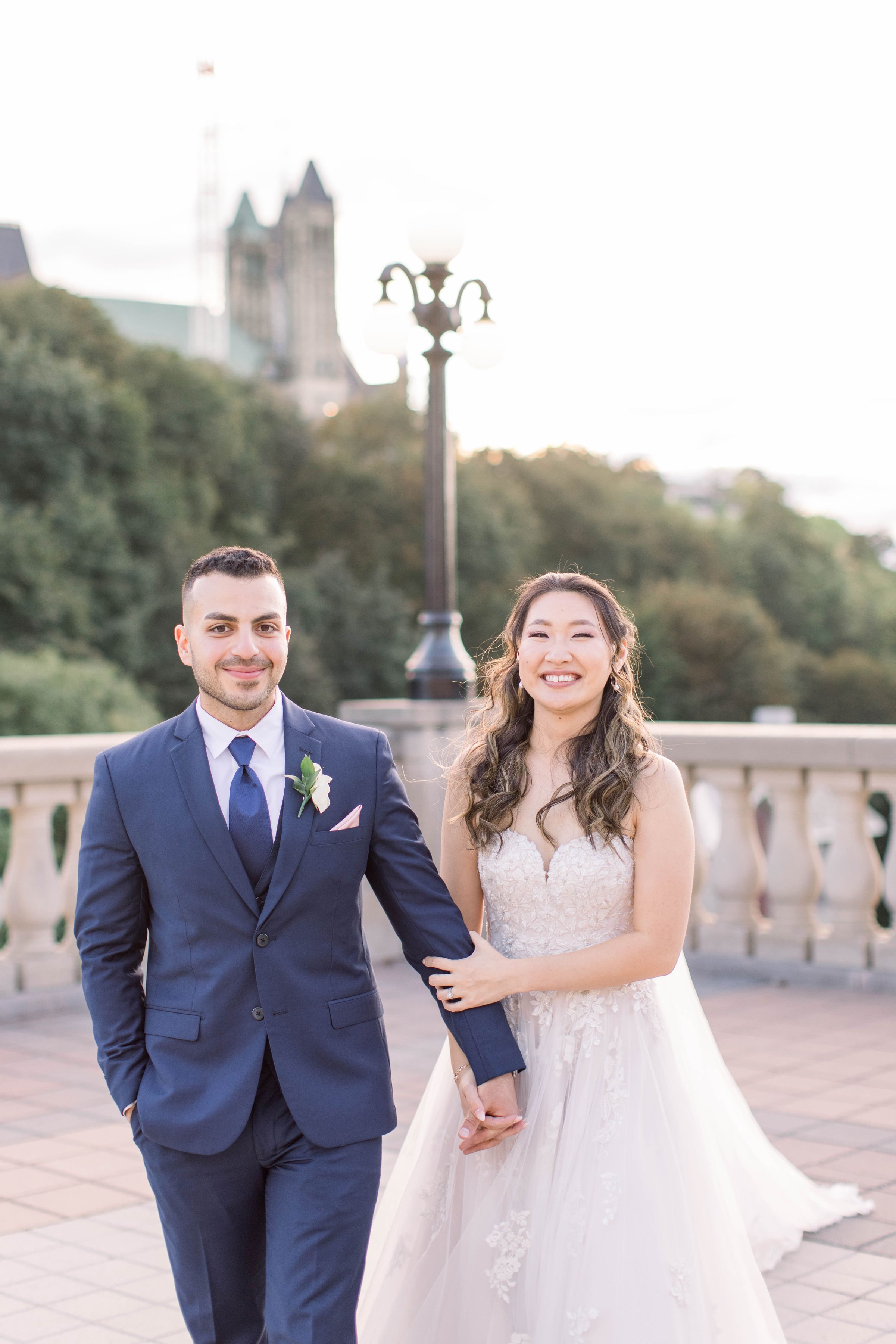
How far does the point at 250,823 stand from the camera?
2.70 m

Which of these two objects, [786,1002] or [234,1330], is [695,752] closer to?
[786,1002]

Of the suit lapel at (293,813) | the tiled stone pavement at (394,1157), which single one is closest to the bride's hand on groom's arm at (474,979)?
the suit lapel at (293,813)

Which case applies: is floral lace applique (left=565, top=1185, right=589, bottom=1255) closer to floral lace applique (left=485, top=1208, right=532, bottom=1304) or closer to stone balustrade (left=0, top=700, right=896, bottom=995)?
floral lace applique (left=485, top=1208, right=532, bottom=1304)

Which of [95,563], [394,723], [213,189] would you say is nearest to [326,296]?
[213,189]

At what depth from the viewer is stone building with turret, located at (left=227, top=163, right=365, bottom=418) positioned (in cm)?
11494

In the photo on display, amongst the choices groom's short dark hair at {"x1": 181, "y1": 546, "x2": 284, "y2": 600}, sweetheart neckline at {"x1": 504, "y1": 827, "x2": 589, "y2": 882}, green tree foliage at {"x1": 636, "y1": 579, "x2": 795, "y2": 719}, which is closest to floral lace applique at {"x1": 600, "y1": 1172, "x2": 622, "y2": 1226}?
sweetheart neckline at {"x1": 504, "y1": 827, "x2": 589, "y2": 882}

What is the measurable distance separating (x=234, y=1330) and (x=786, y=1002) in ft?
15.8

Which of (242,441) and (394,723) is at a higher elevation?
(242,441)

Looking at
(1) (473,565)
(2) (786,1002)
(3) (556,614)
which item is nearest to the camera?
(3) (556,614)

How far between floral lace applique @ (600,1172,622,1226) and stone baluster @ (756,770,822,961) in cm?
462

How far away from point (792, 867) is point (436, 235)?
393 cm

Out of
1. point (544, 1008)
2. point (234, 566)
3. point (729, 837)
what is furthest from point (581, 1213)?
point (729, 837)

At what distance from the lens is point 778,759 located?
7.58 meters

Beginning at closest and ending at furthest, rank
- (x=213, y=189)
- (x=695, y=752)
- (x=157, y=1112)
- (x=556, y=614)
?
(x=157, y=1112) < (x=556, y=614) < (x=695, y=752) < (x=213, y=189)
